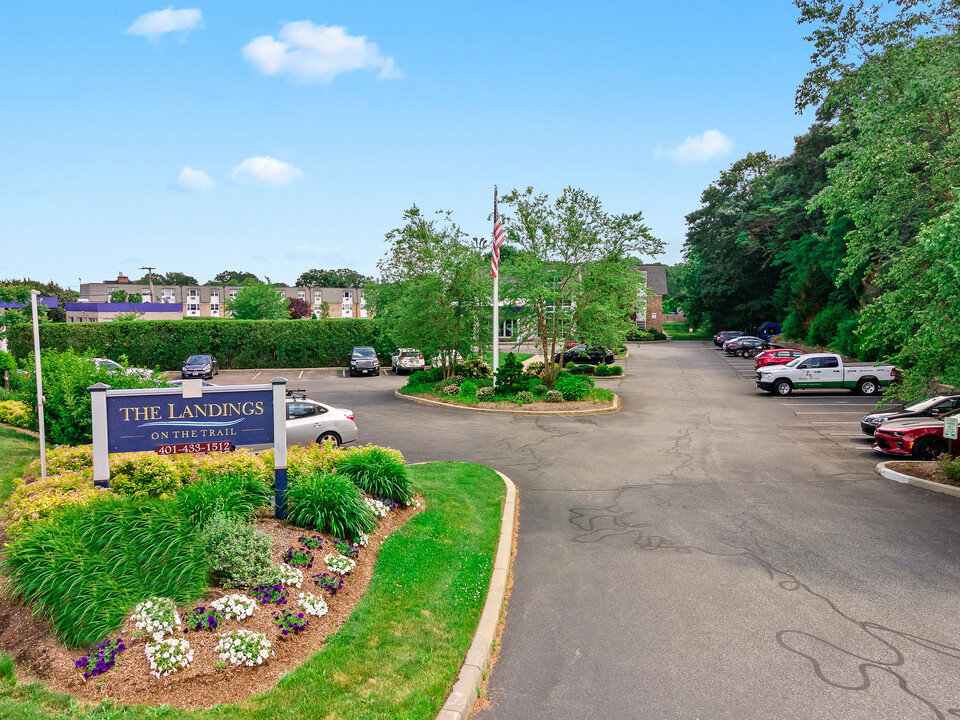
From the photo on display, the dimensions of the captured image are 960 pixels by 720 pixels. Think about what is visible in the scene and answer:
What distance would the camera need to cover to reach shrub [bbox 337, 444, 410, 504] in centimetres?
942

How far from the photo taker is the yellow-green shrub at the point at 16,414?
→ 14.4m

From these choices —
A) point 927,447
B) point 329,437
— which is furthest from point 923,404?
point 329,437

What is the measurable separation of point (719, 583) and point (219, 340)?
3855 centimetres

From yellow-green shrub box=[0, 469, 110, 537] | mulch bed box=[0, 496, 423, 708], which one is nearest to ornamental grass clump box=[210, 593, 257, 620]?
mulch bed box=[0, 496, 423, 708]

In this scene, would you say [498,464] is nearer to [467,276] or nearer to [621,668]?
[621,668]

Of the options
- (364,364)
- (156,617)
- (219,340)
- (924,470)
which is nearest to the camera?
(156,617)

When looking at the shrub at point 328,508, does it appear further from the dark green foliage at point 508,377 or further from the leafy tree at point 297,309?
the leafy tree at point 297,309

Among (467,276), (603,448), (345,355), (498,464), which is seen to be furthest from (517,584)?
(345,355)

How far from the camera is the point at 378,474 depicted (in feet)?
31.4

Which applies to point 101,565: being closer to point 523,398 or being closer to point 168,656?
point 168,656

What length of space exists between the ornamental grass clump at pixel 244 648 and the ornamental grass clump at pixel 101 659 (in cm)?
77

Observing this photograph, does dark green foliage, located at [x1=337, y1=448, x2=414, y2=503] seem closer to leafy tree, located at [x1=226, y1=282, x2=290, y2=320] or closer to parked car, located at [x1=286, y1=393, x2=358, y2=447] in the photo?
parked car, located at [x1=286, y1=393, x2=358, y2=447]

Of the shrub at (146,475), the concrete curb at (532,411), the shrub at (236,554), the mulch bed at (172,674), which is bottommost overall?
the concrete curb at (532,411)

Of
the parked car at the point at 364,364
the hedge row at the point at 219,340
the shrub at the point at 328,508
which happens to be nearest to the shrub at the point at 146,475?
the shrub at the point at 328,508
